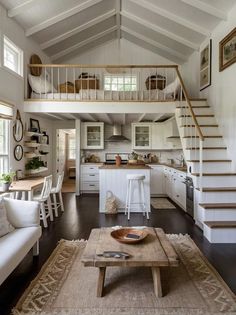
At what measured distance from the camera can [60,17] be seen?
530 cm

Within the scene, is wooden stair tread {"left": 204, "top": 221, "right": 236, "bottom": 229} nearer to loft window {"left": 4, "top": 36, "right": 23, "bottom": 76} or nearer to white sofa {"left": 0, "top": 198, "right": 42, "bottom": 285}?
white sofa {"left": 0, "top": 198, "right": 42, "bottom": 285}

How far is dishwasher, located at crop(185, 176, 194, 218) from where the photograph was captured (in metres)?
4.69

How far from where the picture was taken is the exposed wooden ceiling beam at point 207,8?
4580mm

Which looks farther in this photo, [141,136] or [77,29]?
[141,136]

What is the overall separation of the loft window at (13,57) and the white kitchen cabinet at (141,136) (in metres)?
3.65

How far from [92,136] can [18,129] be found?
2.94m

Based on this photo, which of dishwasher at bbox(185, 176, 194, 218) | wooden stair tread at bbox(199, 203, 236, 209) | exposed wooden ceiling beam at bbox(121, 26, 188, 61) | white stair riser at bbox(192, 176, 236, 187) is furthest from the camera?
exposed wooden ceiling beam at bbox(121, 26, 188, 61)

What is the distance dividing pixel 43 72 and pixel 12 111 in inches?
87.2

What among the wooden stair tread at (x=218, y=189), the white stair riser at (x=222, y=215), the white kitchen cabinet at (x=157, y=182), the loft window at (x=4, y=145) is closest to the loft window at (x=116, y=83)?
the white kitchen cabinet at (x=157, y=182)

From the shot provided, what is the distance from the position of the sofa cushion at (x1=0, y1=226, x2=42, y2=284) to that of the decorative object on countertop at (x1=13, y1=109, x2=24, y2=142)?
103 inches

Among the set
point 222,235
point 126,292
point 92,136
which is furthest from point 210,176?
point 92,136

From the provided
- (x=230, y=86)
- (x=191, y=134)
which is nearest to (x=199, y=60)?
(x=230, y=86)

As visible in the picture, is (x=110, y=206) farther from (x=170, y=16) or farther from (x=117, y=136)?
(x=170, y=16)

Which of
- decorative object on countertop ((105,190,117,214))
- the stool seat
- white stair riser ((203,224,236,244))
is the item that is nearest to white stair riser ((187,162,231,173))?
the stool seat
